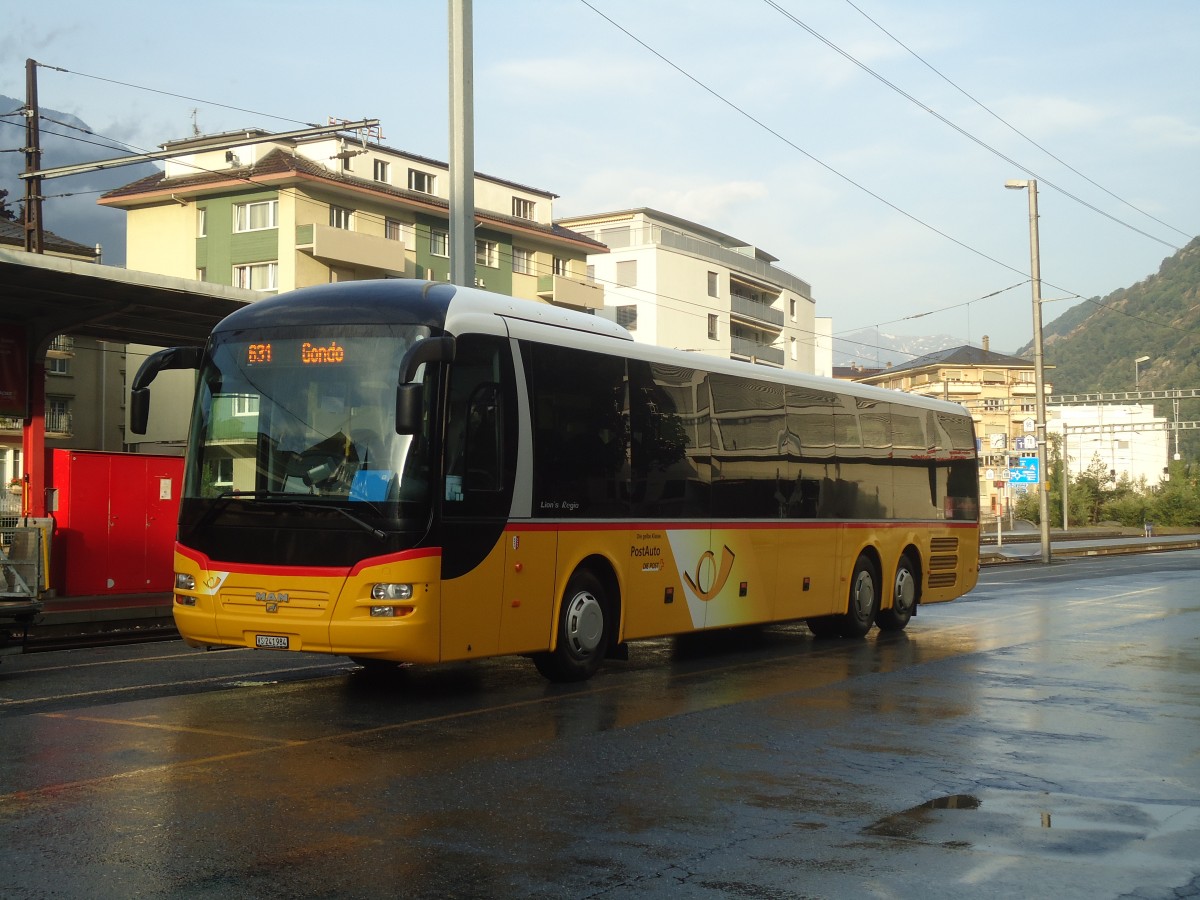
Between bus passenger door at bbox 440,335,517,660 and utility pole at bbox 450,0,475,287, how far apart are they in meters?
7.83

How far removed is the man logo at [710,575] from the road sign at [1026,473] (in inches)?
1309

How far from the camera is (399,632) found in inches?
403

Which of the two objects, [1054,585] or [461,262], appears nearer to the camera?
[461,262]

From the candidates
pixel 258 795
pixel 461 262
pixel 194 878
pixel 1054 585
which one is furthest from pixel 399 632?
pixel 1054 585

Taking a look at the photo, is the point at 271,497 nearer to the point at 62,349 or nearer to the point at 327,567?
the point at 327,567

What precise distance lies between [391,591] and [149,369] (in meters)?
3.06

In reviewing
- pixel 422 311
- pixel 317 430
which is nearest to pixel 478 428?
pixel 422 311

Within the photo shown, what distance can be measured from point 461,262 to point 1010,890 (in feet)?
45.9

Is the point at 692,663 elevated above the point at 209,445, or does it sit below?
below

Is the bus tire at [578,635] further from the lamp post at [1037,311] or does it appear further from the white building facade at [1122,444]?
the white building facade at [1122,444]

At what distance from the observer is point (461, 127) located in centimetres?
1931

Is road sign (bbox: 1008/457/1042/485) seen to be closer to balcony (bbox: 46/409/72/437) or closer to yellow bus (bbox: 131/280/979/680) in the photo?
→ yellow bus (bbox: 131/280/979/680)

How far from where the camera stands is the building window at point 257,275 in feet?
187

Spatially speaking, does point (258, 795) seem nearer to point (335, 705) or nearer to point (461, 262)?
point (335, 705)
